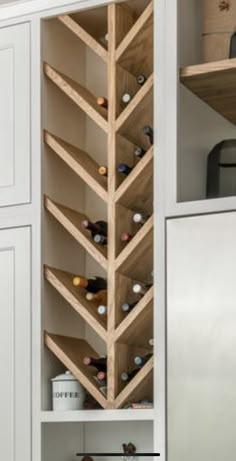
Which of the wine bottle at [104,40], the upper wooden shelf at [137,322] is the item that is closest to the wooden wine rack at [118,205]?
the upper wooden shelf at [137,322]

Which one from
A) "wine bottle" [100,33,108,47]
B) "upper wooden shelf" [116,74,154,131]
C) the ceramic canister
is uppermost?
"wine bottle" [100,33,108,47]

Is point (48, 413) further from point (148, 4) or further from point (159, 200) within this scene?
point (148, 4)

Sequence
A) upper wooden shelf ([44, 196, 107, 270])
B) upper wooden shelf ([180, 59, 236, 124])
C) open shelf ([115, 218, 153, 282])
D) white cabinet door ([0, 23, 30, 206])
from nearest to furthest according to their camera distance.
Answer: upper wooden shelf ([180, 59, 236, 124])
open shelf ([115, 218, 153, 282])
upper wooden shelf ([44, 196, 107, 270])
white cabinet door ([0, 23, 30, 206])

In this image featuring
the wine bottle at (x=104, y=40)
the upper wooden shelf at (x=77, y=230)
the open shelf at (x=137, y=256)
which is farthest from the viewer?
the wine bottle at (x=104, y=40)

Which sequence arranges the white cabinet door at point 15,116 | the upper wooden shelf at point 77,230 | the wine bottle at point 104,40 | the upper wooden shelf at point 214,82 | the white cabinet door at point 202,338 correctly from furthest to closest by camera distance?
the wine bottle at point 104,40
the white cabinet door at point 15,116
the upper wooden shelf at point 77,230
the upper wooden shelf at point 214,82
the white cabinet door at point 202,338

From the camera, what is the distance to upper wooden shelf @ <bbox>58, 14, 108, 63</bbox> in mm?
3594

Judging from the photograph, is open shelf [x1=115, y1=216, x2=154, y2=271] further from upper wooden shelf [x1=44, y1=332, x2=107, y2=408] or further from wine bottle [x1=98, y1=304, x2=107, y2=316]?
upper wooden shelf [x1=44, y1=332, x2=107, y2=408]

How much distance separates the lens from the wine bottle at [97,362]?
137 inches

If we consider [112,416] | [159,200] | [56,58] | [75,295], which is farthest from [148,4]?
[112,416]

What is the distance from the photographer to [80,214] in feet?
12.4

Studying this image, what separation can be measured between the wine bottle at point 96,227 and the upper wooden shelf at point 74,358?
35 cm

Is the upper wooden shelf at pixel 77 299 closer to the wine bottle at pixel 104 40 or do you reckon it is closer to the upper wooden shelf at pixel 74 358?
the upper wooden shelf at pixel 74 358

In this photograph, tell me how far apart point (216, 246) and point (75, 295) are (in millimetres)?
557

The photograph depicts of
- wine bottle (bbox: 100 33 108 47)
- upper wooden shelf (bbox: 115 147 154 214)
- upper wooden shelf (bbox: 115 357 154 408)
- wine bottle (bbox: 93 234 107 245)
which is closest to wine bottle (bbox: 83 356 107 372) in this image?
upper wooden shelf (bbox: 115 357 154 408)
